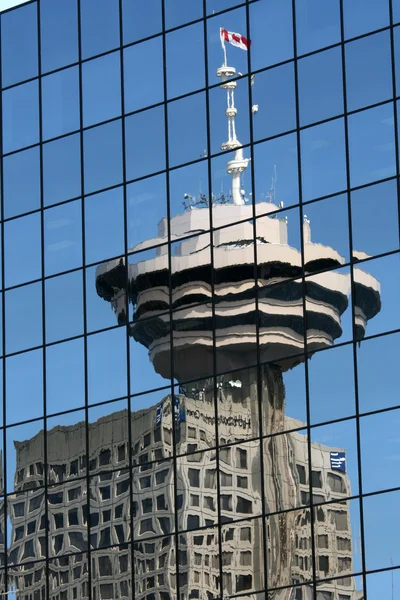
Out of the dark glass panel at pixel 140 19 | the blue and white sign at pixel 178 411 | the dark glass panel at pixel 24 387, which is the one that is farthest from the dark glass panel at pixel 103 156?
the blue and white sign at pixel 178 411

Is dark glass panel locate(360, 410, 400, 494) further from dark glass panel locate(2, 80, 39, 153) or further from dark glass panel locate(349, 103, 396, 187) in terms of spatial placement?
dark glass panel locate(2, 80, 39, 153)

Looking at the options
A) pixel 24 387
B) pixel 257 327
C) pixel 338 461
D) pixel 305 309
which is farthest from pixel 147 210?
pixel 338 461

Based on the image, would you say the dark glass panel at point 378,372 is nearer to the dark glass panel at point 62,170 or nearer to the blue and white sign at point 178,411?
the blue and white sign at point 178,411

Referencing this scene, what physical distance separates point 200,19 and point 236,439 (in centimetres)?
1250

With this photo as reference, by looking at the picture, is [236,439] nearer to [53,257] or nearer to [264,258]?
[264,258]

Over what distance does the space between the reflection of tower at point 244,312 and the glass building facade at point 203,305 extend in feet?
0.20

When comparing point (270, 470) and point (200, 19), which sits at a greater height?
point (200, 19)

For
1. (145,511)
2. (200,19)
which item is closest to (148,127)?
(200,19)

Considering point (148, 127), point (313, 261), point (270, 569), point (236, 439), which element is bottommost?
point (270, 569)

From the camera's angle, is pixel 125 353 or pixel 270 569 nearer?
pixel 270 569

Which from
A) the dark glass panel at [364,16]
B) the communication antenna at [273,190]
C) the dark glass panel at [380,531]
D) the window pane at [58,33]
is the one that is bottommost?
the dark glass panel at [380,531]

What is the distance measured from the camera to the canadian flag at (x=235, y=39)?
5819 cm

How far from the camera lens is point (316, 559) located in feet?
174

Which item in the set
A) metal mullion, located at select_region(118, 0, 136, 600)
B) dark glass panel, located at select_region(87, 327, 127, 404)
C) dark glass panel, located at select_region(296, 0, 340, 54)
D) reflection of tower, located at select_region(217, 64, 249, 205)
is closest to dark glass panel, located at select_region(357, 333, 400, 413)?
reflection of tower, located at select_region(217, 64, 249, 205)
